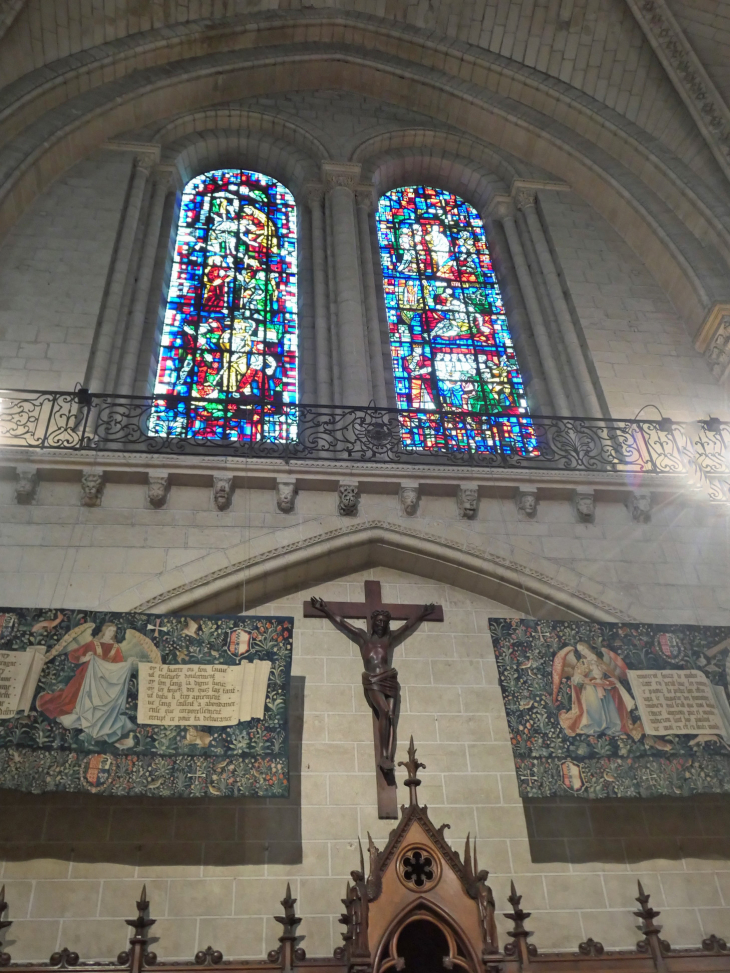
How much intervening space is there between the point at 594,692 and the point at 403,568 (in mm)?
1926

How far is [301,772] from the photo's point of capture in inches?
254

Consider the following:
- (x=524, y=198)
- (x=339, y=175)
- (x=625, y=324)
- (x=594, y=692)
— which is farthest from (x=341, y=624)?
(x=524, y=198)

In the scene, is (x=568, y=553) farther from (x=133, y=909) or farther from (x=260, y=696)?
(x=133, y=909)

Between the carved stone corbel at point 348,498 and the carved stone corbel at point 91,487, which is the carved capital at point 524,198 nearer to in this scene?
the carved stone corbel at point 348,498

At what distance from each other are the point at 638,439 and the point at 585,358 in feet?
4.49

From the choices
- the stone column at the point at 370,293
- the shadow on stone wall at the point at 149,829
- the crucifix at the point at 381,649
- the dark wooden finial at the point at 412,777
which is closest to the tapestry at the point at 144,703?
the shadow on stone wall at the point at 149,829

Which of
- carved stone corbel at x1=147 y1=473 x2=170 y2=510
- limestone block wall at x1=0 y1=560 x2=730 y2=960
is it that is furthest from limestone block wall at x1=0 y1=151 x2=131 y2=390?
limestone block wall at x1=0 y1=560 x2=730 y2=960

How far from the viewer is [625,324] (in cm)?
1035

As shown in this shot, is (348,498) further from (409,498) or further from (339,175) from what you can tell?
(339,175)

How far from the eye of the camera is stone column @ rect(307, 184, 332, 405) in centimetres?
936

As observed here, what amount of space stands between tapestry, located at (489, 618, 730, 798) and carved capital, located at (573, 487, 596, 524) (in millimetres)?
1235

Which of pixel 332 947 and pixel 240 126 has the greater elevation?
pixel 240 126

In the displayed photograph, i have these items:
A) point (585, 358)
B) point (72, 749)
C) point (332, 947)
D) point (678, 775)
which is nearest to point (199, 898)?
point (332, 947)

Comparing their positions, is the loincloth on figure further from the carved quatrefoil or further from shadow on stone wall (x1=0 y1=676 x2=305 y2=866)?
the carved quatrefoil
